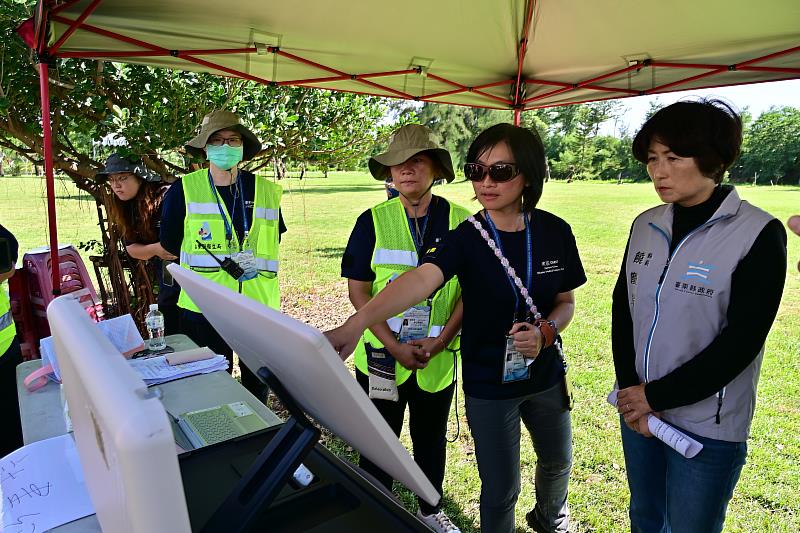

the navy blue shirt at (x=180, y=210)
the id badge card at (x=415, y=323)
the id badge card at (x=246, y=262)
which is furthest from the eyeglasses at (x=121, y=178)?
the id badge card at (x=415, y=323)

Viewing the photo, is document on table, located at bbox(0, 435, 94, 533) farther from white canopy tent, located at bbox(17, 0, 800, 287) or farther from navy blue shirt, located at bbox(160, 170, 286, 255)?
white canopy tent, located at bbox(17, 0, 800, 287)

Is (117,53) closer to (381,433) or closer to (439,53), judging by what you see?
(439,53)

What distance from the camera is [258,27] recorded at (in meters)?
2.84

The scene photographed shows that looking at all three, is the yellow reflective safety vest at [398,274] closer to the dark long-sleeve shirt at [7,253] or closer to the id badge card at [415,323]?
the id badge card at [415,323]

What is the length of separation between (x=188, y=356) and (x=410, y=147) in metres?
1.28

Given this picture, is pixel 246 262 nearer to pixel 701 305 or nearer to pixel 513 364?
pixel 513 364

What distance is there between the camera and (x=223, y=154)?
2.84 m

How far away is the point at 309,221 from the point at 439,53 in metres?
12.6

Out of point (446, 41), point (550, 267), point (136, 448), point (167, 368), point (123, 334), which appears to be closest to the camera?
point (136, 448)

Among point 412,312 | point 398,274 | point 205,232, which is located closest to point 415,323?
point 412,312

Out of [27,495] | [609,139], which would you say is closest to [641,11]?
[27,495]

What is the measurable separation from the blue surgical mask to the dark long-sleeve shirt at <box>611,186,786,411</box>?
2.25m

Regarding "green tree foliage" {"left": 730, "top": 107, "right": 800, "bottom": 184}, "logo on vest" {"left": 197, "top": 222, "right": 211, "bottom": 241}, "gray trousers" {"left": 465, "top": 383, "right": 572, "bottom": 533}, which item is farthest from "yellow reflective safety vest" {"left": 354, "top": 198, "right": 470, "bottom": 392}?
"green tree foliage" {"left": 730, "top": 107, "right": 800, "bottom": 184}

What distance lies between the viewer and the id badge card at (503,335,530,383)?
1.76m
